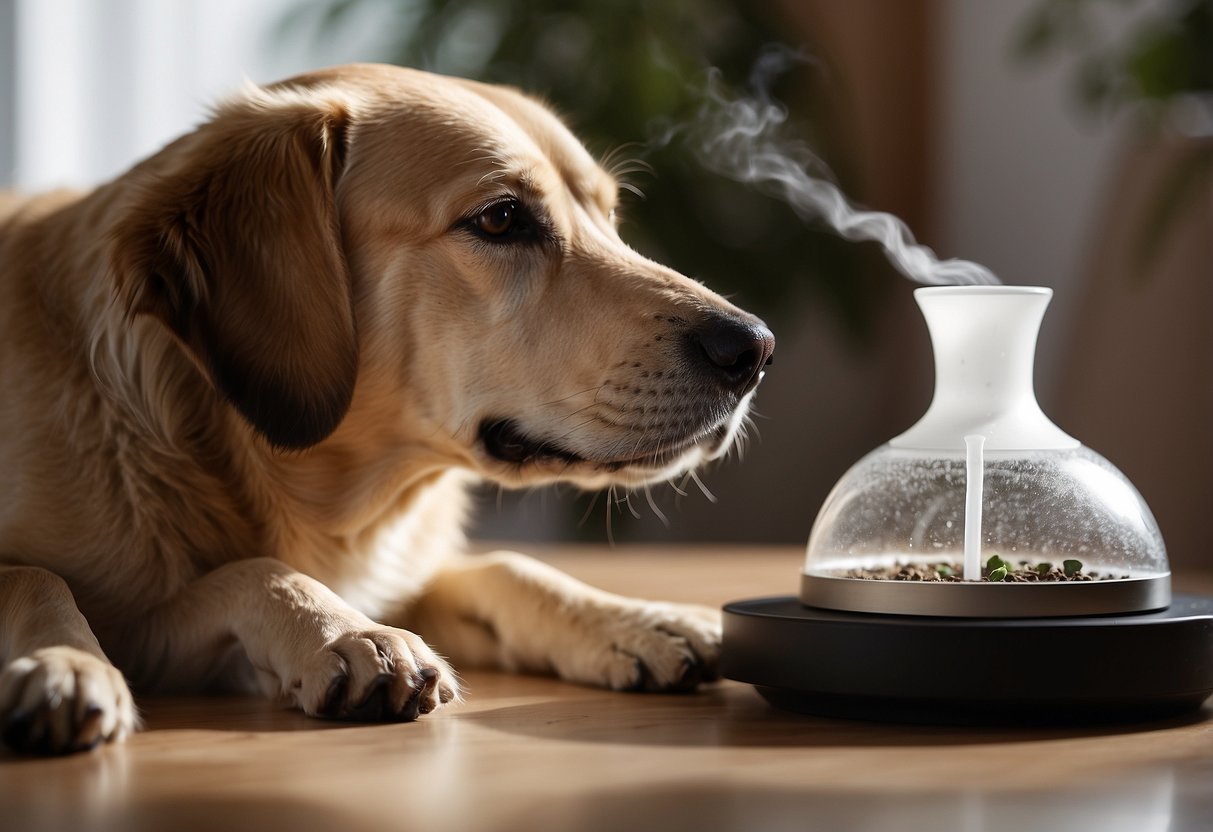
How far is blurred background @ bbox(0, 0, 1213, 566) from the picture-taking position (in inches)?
131

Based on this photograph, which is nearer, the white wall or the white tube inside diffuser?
the white tube inside diffuser

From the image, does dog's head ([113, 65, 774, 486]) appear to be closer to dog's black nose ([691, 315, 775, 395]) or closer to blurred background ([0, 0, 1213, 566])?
dog's black nose ([691, 315, 775, 395])

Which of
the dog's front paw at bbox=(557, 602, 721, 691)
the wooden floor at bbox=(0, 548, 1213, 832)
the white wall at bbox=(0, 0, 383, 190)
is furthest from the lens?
the white wall at bbox=(0, 0, 383, 190)

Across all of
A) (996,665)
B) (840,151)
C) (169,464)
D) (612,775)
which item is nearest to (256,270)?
(169,464)

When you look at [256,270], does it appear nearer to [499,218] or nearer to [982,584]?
[499,218]

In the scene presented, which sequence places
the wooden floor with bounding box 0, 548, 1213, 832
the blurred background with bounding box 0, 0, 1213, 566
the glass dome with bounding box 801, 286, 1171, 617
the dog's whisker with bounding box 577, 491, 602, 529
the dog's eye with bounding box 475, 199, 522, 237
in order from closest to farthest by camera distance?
1. the wooden floor with bounding box 0, 548, 1213, 832
2. the glass dome with bounding box 801, 286, 1171, 617
3. the dog's eye with bounding box 475, 199, 522, 237
4. the dog's whisker with bounding box 577, 491, 602, 529
5. the blurred background with bounding box 0, 0, 1213, 566

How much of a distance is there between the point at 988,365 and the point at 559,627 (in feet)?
1.93

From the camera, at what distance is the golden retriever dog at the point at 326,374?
1.39m

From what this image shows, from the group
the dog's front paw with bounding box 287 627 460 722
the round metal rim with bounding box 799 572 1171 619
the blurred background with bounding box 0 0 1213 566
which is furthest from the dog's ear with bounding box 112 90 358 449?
the blurred background with bounding box 0 0 1213 566

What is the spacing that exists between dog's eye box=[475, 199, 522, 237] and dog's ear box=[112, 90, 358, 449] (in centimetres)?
17

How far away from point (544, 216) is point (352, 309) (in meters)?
0.27

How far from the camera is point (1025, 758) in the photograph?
980 millimetres

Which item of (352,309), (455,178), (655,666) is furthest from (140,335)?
(655,666)

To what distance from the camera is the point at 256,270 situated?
4.72 ft
